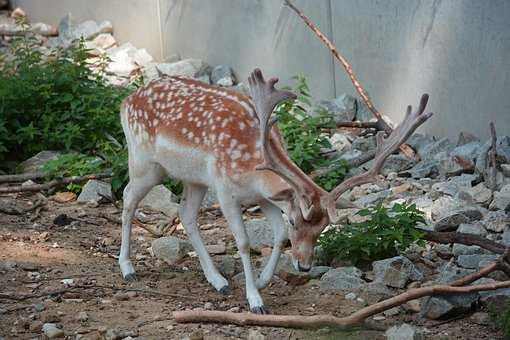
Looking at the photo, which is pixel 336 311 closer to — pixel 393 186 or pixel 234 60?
pixel 393 186

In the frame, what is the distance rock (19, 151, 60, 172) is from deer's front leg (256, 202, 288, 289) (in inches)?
137

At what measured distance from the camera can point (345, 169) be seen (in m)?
8.57

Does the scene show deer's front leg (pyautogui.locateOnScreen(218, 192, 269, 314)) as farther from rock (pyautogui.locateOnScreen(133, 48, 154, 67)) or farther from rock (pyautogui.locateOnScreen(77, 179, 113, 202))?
rock (pyautogui.locateOnScreen(133, 48, 154, 67))

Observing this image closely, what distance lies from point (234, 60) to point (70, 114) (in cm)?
231

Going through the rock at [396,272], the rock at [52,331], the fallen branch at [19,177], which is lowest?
the fallen branch at [19,177]

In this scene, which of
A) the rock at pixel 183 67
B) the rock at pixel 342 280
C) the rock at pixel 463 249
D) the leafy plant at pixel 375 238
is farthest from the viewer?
the rock at pixel 183 67

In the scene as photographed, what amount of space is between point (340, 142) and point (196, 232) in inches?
110

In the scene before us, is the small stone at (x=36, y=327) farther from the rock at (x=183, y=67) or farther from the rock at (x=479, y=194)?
the rock at (x=183, y=67)

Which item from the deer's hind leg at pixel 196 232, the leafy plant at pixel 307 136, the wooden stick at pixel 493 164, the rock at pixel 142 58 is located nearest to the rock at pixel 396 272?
the deer's hind leg at pixel 196 232

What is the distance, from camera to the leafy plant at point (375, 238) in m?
6.64


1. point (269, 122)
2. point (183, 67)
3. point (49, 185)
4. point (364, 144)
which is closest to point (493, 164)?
point (364, 144)

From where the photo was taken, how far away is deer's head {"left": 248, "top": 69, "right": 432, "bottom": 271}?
578cm

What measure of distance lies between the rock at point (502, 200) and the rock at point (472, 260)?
1.00 m

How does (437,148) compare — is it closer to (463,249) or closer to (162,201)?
(463,249)
